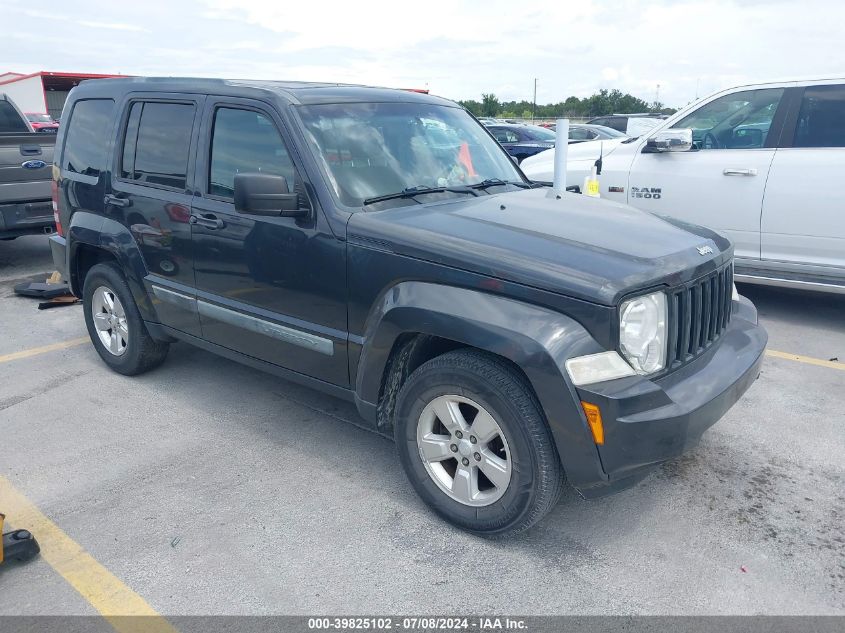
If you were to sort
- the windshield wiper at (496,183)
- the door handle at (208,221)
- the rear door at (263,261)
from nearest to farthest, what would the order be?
the rear door at (263,261) < the door handle at (208,221) < the windshield wiper at (496,183)

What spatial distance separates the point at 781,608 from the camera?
104 inches

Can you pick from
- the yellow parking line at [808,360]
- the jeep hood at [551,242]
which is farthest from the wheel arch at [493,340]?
the yellow parking line at [808,360]

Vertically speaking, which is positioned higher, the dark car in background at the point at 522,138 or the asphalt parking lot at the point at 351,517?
the dark car in background at the point at 522,138

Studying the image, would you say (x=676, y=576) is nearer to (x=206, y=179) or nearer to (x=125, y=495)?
(x=125, y=495)

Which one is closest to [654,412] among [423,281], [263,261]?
[423,281]

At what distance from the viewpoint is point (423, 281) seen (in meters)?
3.02

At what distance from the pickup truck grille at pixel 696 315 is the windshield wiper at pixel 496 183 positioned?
135cm

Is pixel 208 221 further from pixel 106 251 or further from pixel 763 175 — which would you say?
pixel 763 175

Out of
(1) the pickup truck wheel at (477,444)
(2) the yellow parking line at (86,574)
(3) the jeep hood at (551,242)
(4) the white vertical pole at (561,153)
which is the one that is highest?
(4) the white vertical pole at (561,153)

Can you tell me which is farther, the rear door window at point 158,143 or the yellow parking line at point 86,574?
the rear door window at point 158,143

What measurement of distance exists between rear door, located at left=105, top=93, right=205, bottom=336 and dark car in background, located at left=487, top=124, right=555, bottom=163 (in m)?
12.0

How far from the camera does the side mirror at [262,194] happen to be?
3.21 m

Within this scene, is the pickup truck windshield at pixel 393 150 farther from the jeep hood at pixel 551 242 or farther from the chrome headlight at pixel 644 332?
the chrome headlight at pixel 644 332

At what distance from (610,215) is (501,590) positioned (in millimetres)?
1889
